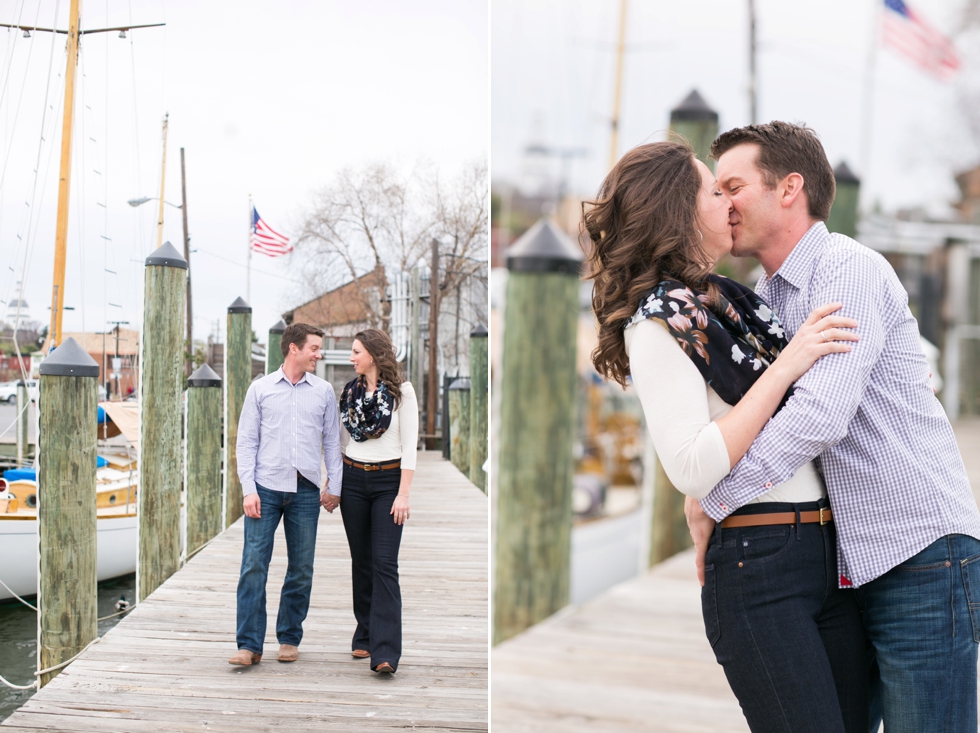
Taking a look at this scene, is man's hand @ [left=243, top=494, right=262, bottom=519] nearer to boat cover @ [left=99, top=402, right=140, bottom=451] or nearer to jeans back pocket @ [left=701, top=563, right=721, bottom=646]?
boat cover @ [left=99, top=402, right=140, bottom=451]

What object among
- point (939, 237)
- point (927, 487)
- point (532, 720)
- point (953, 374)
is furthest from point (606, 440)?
point (927, 487)

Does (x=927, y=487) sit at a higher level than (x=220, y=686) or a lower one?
higher

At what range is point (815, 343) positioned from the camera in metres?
1.04

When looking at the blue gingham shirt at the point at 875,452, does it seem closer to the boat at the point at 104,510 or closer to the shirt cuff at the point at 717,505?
the shirt cuff at the point at 717,505

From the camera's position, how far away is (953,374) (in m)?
10.0

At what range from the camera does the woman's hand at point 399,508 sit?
2.31 meters

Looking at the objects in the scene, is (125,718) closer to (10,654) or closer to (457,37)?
(10,654)

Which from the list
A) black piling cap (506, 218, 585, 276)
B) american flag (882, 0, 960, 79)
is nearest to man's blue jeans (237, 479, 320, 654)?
black piling cap (506, 218, 585, 276)

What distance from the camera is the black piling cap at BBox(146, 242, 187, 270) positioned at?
86.4 inches

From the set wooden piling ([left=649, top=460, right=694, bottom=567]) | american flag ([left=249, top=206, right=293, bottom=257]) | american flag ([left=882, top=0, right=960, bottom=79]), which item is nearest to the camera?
american flag ([left=249, top=206, right=293, bottom=257])

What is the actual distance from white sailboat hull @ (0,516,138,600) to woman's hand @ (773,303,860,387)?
1772 millimetres

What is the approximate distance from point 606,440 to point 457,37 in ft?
25.7

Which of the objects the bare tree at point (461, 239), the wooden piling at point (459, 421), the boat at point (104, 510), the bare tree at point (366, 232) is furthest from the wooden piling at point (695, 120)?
the boat at point (104, 510)

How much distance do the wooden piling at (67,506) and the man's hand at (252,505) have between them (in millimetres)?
Result: 389
